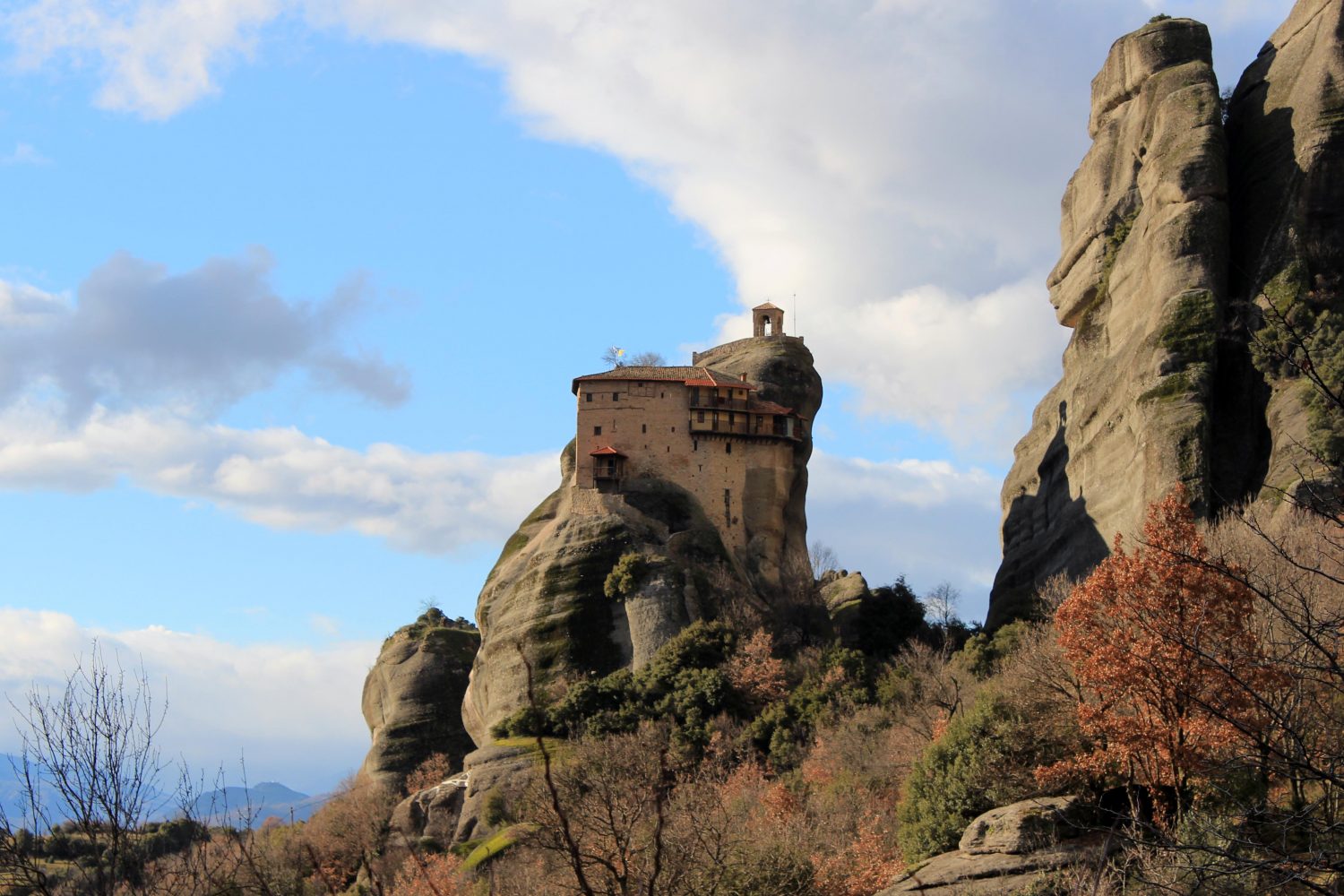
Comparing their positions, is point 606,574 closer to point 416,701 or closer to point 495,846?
point 416,701

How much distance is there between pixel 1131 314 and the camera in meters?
66.3

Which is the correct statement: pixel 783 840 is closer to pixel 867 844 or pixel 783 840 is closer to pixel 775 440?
pixel 867 844

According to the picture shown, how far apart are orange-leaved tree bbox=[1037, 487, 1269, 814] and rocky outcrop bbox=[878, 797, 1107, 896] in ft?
4.04

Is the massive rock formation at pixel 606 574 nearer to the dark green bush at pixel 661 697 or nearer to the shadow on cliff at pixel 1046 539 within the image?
the dark green bush at pixel 661 697

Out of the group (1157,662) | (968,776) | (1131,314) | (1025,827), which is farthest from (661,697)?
(1157,662)

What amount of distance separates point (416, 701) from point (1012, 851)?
193 feet

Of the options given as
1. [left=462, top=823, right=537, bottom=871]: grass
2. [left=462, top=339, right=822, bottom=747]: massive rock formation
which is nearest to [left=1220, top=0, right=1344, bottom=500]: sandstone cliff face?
[left=462, top=339, right=822, bottom=747]: massive rock formation

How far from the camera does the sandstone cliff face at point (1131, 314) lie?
5888 centimetres

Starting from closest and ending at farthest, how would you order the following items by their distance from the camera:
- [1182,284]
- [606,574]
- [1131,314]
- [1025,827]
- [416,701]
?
[1025,827] → [1182,284] → [1131,314] → [606,574] → [416,701]

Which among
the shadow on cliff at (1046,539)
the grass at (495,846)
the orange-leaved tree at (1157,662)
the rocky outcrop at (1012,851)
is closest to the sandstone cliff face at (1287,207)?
the shadow on cliff at (1046,539)

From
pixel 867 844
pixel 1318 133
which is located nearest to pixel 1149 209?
pixel 1318 133

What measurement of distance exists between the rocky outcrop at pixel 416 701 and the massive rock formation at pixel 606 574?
7192mm

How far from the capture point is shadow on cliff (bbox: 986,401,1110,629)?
6319cm

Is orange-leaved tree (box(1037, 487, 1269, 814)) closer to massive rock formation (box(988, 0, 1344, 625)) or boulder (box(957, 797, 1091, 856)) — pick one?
boulder (box(957, 797, 1091, 856))
